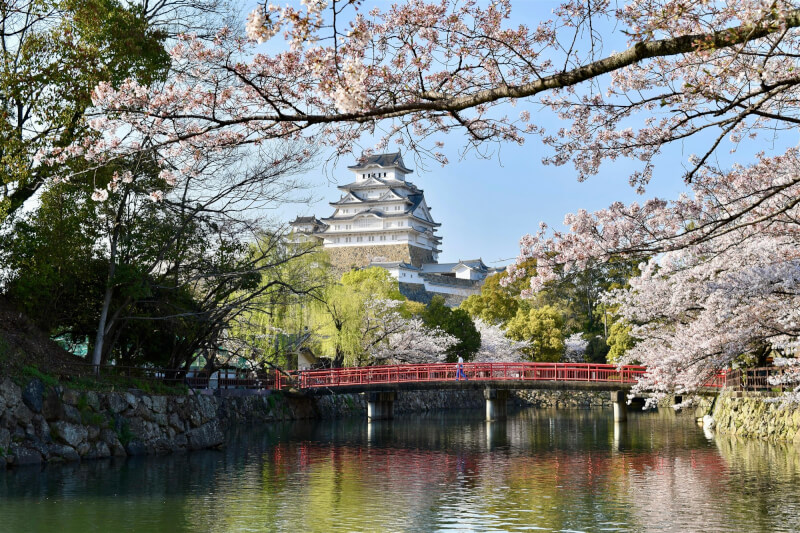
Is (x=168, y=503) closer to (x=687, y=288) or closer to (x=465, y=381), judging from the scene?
(x=687, y=288)

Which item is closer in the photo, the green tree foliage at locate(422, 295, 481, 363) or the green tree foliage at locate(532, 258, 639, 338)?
the green tree foliage at locate(422, 295, 481, 363)

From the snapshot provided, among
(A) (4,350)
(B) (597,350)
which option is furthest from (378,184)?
(A) (4,350)

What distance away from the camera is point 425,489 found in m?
11.6

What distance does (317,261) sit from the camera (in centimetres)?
3142

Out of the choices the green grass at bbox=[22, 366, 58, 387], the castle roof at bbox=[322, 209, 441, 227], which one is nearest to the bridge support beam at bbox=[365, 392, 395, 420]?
the green grass at bbox=[22, 366, 58, 387]

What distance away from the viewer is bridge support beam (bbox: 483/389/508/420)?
2862 cm

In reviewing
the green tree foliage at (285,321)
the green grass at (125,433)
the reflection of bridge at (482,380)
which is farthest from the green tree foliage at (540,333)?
the green grass at (125,433)

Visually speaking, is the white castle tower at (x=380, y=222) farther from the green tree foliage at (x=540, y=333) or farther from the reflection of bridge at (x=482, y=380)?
the reflection of bridge at (x=482, y=380)

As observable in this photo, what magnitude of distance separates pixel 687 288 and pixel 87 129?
35.8 ft

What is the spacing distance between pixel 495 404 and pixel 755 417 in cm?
1164

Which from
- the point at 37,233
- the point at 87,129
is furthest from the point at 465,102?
the point at 37,233

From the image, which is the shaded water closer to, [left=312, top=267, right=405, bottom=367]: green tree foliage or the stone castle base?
[left=312, top=267, right=405, bottom=367]: green tree foliage

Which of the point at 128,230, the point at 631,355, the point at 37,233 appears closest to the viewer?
the point at 37,233

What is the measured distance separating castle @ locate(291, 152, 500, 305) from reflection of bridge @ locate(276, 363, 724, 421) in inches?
1168
